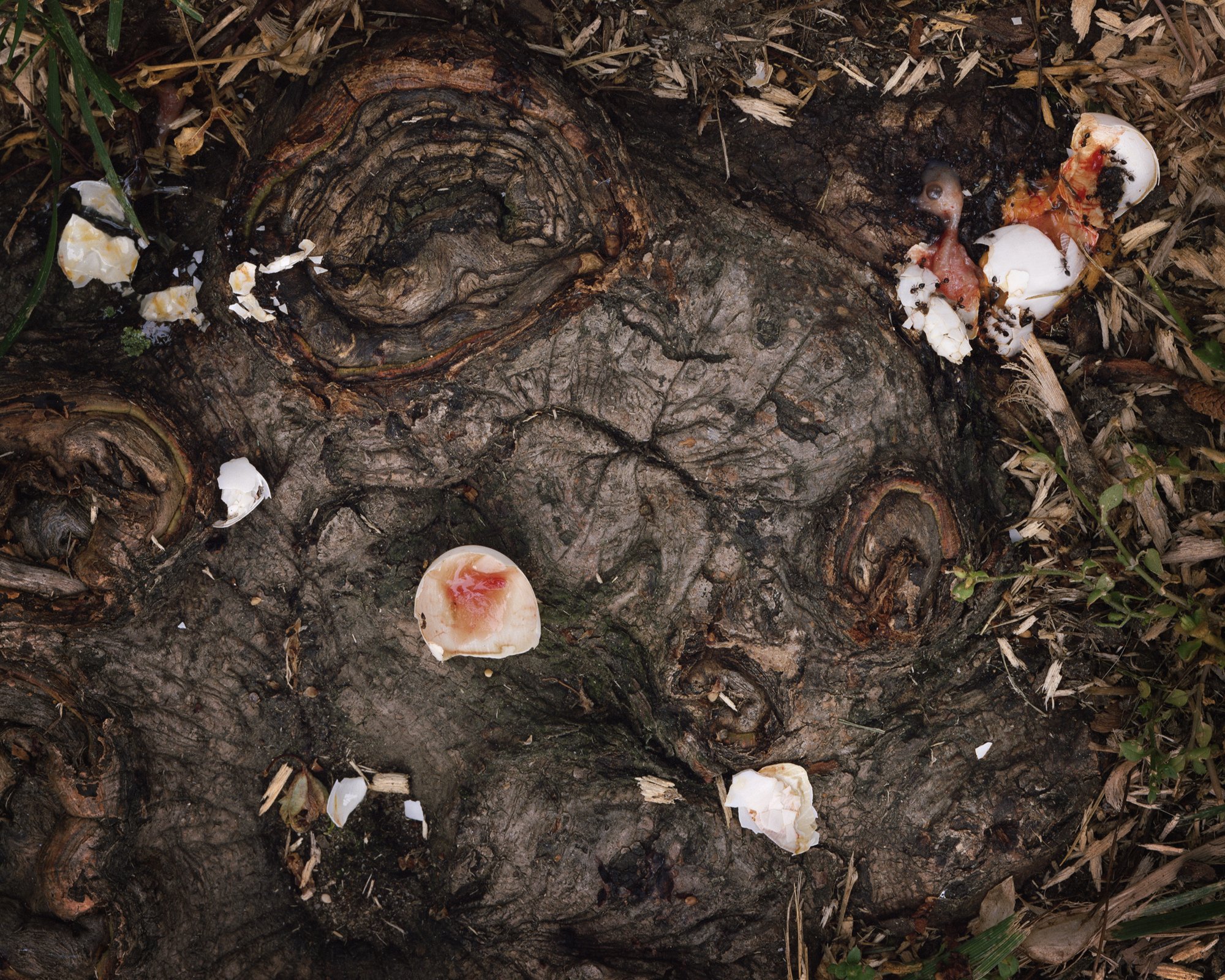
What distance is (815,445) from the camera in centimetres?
278

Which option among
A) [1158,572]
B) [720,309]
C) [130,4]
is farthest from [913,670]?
[130,4]

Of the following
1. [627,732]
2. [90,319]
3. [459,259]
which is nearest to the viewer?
[459,259]

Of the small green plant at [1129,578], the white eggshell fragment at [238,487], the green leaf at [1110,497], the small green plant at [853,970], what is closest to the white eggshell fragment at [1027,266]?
the small green plant at [1129,578]

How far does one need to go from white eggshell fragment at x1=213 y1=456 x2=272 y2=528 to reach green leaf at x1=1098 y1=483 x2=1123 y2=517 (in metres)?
2.92

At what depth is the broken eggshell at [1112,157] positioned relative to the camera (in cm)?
290

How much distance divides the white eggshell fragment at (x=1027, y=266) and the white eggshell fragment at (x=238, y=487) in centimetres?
272

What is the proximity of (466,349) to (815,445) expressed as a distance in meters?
1.24

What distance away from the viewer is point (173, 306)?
9.20 feet

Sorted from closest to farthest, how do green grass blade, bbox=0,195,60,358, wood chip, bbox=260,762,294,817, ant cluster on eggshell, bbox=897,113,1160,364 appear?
green grass blade, bbox=0,195,60,358
ant cluster on eggshell, bbox=897,113,1160,364
wood chip, bbox=260,762,294,817

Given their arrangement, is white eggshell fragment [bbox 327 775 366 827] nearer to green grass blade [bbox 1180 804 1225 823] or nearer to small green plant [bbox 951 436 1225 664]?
small green plant [bbox 951 436 1225 664]

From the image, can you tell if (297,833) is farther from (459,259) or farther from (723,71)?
(723,71)

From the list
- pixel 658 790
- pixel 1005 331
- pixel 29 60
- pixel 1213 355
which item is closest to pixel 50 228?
pixel 29 60

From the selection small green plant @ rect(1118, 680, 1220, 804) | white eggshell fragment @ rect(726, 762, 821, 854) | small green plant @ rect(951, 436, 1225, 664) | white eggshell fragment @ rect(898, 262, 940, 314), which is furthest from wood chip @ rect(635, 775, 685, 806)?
white eggshell fragment @ rect(898, 262, 940, 314)

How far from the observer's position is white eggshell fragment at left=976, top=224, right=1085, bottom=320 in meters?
2.90
